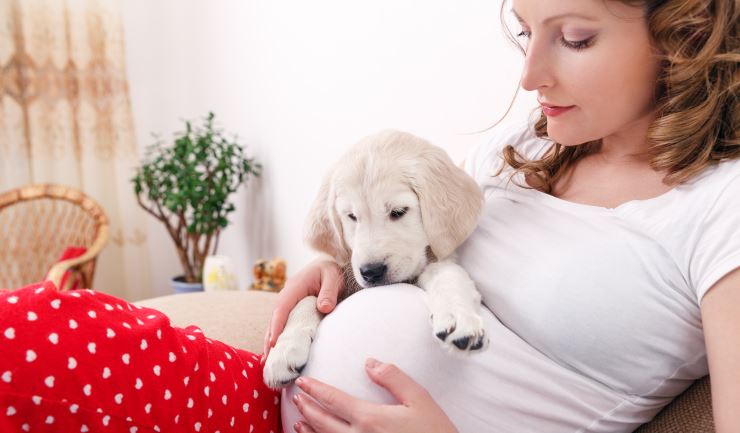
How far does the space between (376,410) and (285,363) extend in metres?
0.21

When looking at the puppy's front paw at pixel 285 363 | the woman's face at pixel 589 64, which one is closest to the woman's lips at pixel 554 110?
the woman's face at pixel 589 64

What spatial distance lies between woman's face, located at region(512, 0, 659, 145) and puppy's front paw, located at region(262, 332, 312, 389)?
0.62m

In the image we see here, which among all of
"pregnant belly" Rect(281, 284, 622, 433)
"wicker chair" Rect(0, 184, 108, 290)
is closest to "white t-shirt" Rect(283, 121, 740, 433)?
"pregnant belly" Rect(281, 284, 622, 433)

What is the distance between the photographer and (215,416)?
100cm

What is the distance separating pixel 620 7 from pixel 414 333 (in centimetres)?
63

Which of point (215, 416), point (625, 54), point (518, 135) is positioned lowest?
point (215, 416)

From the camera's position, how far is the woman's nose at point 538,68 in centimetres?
104

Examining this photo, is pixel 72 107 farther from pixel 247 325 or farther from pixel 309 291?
pixel 309 291

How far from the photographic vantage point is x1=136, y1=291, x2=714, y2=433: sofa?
1.01 metres

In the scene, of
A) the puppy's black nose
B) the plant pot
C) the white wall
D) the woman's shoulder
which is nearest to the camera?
the puppy's black nose

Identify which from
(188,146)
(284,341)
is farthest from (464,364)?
(188,146)

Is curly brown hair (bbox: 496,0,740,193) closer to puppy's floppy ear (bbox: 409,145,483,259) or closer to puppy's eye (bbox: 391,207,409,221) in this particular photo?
puppy's floppy ear (bbox: 409,145,483,259)

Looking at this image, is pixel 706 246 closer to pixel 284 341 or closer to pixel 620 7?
pixel 620 7

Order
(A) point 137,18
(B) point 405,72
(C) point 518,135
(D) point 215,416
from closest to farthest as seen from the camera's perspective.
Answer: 1. (D) point 215,416
2. (C) point 518,135
3. (B) point 405,72
4. (A) point 137,18
